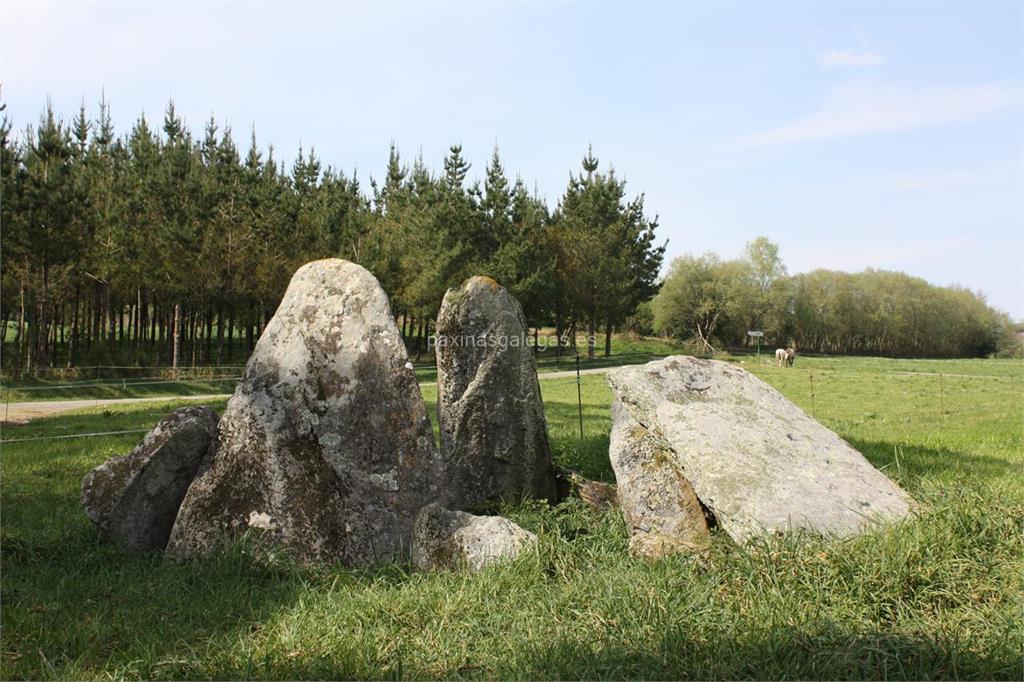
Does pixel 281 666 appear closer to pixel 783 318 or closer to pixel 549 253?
pixel 549 253

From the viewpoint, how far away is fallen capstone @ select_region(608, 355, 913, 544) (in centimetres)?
550

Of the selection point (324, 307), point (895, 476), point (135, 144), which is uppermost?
point (135, 144)

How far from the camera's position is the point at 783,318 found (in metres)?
75.8

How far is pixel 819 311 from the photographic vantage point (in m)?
80.3

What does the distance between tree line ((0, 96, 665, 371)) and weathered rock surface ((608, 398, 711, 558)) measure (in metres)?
26.6

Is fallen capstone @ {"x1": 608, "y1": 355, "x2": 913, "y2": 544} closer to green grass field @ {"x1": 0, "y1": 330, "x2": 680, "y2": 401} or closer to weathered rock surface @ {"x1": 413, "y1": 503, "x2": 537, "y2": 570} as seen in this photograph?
weathered rock surface @ {"x1": 413, "y1": 503, "x2": 537, "y2": 570}

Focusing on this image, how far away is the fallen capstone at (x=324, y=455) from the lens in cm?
602

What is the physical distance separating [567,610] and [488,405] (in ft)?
12.3

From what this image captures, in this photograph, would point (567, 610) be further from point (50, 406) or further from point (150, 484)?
point (50, 406)

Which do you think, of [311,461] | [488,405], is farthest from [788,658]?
[488,405]

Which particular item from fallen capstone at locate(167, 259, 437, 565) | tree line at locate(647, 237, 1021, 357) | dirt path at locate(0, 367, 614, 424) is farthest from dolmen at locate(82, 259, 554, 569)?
tree line at locate(647, 237, 1021, 357)

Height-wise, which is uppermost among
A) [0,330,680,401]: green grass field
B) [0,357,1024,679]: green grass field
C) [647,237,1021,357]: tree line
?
[647,237,1021,357]: tree line

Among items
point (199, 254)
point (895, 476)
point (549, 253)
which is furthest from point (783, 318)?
point (895, 476)

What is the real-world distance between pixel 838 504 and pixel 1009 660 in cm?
182
